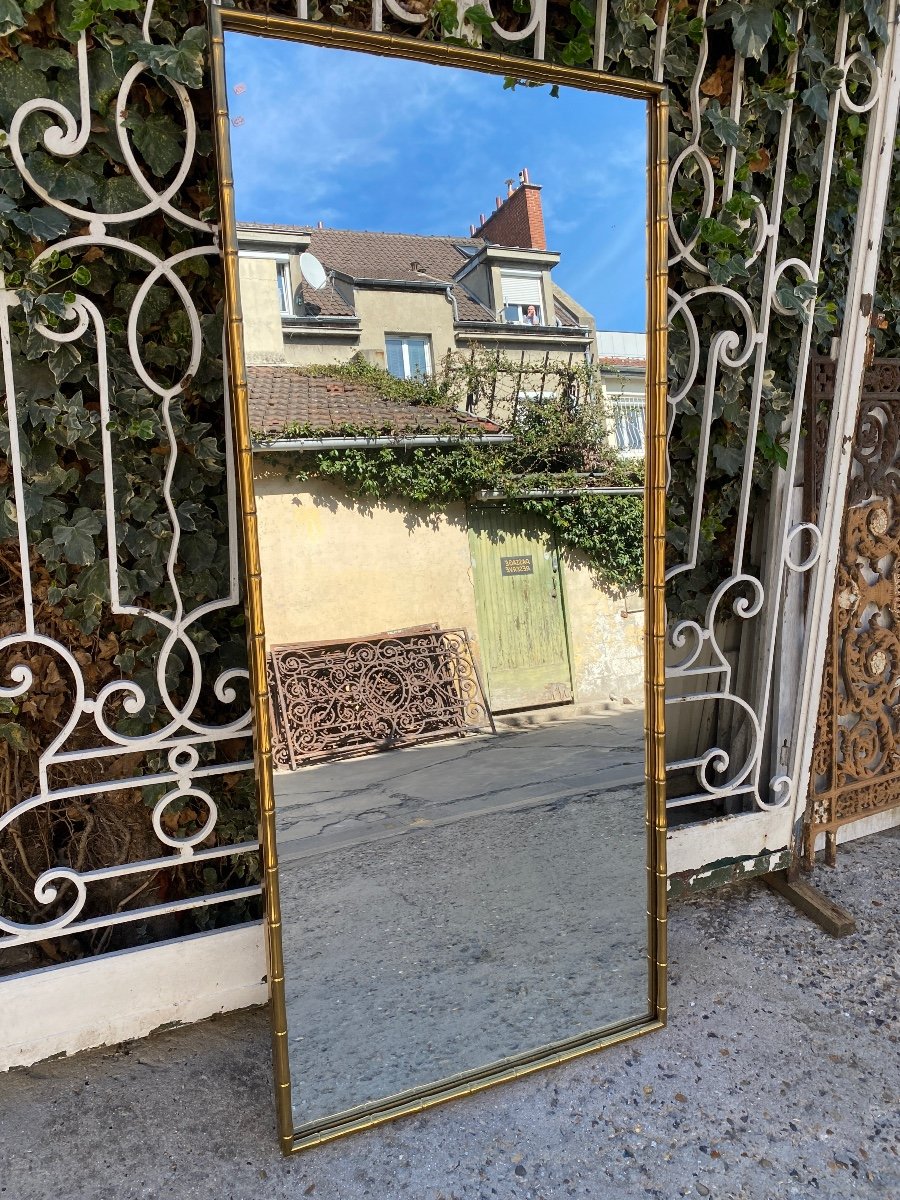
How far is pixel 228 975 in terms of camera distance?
196cm

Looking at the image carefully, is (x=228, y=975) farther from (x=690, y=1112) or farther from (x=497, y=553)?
(x=497, y=553)

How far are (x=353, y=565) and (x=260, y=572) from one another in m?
0.18

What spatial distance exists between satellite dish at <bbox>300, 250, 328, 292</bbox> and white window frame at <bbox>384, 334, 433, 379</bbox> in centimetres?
15

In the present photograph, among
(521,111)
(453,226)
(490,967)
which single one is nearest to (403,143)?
(453,226)

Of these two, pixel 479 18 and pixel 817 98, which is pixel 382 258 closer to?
pixel 479 18

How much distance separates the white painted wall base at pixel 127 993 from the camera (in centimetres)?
178

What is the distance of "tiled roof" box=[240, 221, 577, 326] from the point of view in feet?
4.73

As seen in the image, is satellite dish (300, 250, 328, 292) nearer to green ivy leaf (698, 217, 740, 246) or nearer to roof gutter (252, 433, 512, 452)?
roof gutter (252, 433, 512, 452)

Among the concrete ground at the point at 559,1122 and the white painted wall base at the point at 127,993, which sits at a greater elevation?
the white painted wall base at the point at 127,993

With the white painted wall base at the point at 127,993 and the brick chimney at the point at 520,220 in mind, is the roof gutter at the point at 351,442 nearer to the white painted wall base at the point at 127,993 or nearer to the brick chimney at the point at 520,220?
→ the brick chimney at the point at 520,220

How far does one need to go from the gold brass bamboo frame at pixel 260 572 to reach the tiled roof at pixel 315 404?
0.03 meters

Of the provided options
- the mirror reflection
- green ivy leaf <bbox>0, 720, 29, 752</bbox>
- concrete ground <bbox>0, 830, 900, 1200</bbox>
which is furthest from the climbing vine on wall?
concrete ground <bbox>0, 830, 900, 1200</bbox>

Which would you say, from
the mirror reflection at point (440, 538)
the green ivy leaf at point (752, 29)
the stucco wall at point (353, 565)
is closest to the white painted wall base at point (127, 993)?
the mirror reflection at point (440, 538)

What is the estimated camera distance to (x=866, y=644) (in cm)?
261
